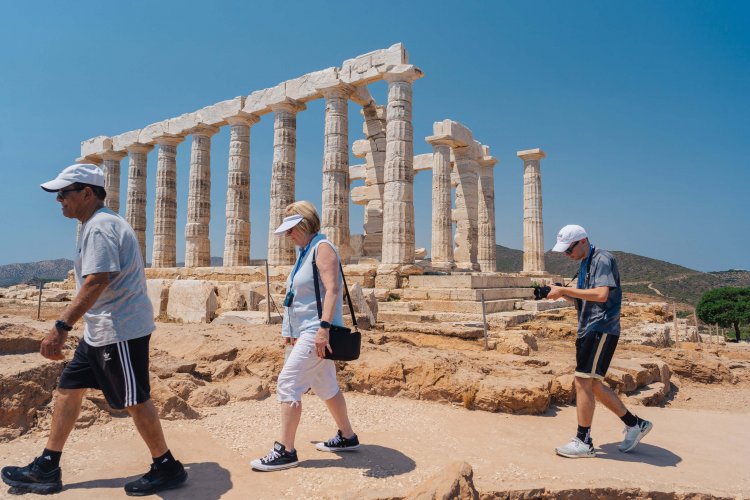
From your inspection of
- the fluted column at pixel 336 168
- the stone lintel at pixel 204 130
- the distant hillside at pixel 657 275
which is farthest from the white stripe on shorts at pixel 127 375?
the distant hillside at pixel 657 275

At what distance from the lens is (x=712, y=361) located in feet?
28.5

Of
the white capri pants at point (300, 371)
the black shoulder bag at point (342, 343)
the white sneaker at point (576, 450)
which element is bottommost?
the white sneaker at point (576, 450)

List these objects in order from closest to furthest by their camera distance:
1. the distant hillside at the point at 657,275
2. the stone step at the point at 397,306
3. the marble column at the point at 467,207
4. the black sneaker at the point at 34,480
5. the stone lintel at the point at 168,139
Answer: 1. the black sneaker at the point at 34,480
2. the stone step at the point at 397,306
3. the marble column at the point at 467,207
4. the stone lintel at the point at 168,139
5. the distant hillside at the point at 657,275

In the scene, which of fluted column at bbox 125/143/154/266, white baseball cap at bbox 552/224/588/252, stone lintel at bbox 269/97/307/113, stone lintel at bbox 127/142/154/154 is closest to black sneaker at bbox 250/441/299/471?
white baseball cap at bbox 552/224/588/252

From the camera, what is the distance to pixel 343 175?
19.3m

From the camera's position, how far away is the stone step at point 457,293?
14500mm

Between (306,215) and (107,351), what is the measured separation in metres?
1.57

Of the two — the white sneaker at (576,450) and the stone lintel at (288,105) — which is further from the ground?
the stone lintel at (288,105)

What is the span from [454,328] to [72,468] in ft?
23.3

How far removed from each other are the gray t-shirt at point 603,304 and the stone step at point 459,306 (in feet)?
31.6

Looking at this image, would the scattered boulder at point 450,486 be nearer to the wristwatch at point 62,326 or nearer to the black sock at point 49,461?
the black sock at point 49,461

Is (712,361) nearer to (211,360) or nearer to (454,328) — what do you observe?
(454,328)

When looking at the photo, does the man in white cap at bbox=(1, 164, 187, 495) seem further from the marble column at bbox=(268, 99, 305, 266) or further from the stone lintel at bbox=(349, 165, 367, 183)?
the stone lintel at bbox=(349, 165, 367, 183)

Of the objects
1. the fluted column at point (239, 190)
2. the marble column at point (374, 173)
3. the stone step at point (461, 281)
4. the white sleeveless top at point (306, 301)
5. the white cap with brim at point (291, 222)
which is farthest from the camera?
the marble column at point (374, 173)
